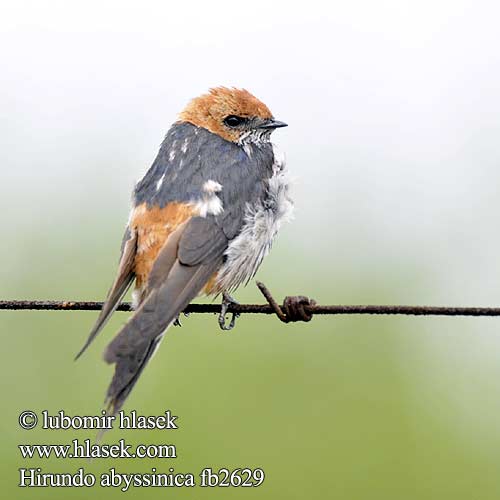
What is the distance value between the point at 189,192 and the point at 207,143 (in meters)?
0.41

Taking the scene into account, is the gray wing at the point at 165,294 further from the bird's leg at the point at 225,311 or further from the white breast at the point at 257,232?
the bird's leg at the point at 225,311

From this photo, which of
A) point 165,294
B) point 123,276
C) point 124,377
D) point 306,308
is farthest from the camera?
point 123,276

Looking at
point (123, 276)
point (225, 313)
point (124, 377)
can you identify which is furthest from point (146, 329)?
point (225, 313)

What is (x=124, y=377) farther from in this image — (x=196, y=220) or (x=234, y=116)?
(x=234, y=116)

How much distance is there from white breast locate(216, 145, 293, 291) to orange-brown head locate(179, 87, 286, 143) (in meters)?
0.22

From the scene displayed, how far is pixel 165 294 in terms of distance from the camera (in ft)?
9.21

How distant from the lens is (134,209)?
10.7 ft

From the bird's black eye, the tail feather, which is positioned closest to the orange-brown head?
the bird's black eye

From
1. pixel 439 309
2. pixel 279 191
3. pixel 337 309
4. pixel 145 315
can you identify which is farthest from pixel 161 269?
pixel 439 309

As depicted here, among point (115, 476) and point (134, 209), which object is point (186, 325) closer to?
point (115, 476)

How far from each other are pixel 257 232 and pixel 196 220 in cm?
30

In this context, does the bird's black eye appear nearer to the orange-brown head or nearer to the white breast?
the orange-brown head

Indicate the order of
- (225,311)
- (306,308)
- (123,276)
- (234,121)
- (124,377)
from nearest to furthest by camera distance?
(306,308) → (124,377) → (123,276) → (225,311) → (234,121)

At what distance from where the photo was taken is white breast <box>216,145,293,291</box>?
3271mm
